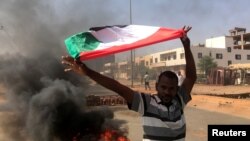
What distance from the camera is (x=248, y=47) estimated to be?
72250mm

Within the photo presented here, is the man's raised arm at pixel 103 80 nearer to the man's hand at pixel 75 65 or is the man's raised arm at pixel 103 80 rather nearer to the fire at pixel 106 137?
the man's hand at pixel 75 65

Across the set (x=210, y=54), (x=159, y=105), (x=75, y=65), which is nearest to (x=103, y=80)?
(x=75, y=65)

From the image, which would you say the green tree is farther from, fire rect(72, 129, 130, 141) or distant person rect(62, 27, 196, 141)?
distant person rect(62, 27, 196, 141)

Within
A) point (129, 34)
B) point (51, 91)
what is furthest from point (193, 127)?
point (129, 34)

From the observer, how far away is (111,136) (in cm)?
731

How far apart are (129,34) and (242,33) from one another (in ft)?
236

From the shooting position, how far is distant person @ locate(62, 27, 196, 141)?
250 centimetres

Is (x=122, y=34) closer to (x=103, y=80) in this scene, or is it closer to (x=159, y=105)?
(x=103, y=80)

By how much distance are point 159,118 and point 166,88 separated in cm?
24

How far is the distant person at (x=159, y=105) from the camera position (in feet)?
8.20

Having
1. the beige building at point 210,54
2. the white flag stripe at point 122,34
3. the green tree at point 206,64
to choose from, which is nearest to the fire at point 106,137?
the white flag stripe at point 122,34

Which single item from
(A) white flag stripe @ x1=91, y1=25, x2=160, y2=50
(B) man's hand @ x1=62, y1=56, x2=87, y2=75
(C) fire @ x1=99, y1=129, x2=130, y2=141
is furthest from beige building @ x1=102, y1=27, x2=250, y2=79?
(B) man's hand @ x1=62, y1=56, x2=87, y2=75

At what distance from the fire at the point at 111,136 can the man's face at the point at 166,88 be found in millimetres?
4559

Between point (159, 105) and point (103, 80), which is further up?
point (103, 80)
